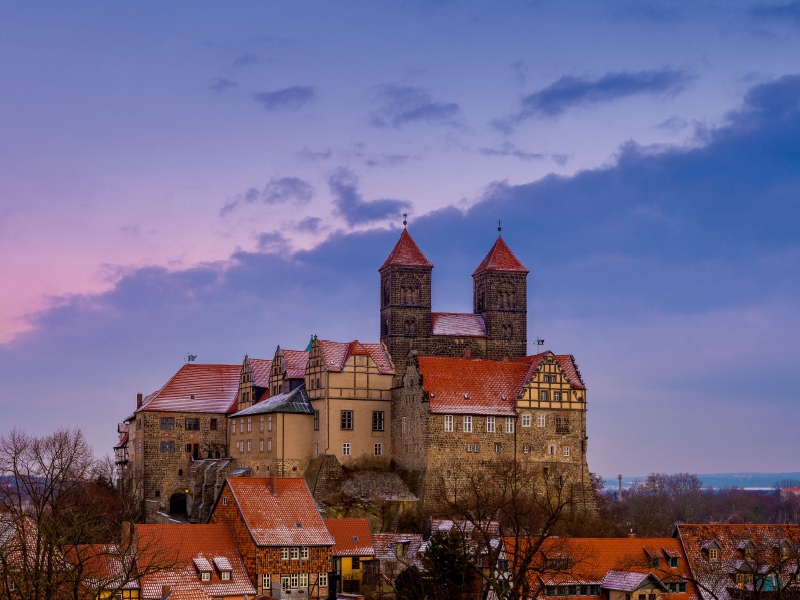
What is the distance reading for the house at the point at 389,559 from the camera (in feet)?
218

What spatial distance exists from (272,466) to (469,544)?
2816cm

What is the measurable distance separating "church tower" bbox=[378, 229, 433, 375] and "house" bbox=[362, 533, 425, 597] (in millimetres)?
27243

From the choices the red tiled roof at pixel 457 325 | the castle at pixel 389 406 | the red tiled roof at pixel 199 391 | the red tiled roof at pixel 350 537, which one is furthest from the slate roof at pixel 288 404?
the red tiled roof at pixel 350 537

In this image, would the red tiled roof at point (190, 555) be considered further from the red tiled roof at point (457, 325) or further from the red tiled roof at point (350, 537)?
the red tiled roof at point (457, 325)

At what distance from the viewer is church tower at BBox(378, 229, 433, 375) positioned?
324ft

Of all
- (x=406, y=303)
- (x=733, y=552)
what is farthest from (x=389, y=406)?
(x=733, y=552)

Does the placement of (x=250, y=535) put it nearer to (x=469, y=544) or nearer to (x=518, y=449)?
(x=469, y=544)

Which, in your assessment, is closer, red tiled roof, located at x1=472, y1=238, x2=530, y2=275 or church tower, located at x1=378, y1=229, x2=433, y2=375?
church tower, located at x1=378, y1=229, x2=433, y2=375

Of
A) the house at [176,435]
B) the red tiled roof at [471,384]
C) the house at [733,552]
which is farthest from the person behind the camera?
the house at [176,435]

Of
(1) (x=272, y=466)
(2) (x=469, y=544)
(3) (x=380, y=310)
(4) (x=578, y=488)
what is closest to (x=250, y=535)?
(2) (x=469, y=544)

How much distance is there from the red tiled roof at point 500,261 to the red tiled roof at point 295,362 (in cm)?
1698

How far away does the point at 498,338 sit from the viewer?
10150 cm

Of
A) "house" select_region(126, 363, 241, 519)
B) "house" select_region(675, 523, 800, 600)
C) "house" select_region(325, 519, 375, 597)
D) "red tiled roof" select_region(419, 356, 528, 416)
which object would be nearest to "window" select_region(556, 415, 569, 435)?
"red tiled roof" select_region(419, 356, 528, 416)

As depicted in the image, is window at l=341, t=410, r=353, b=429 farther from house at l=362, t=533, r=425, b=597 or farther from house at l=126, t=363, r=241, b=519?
house at l=362, t=533, r=425, b=597
